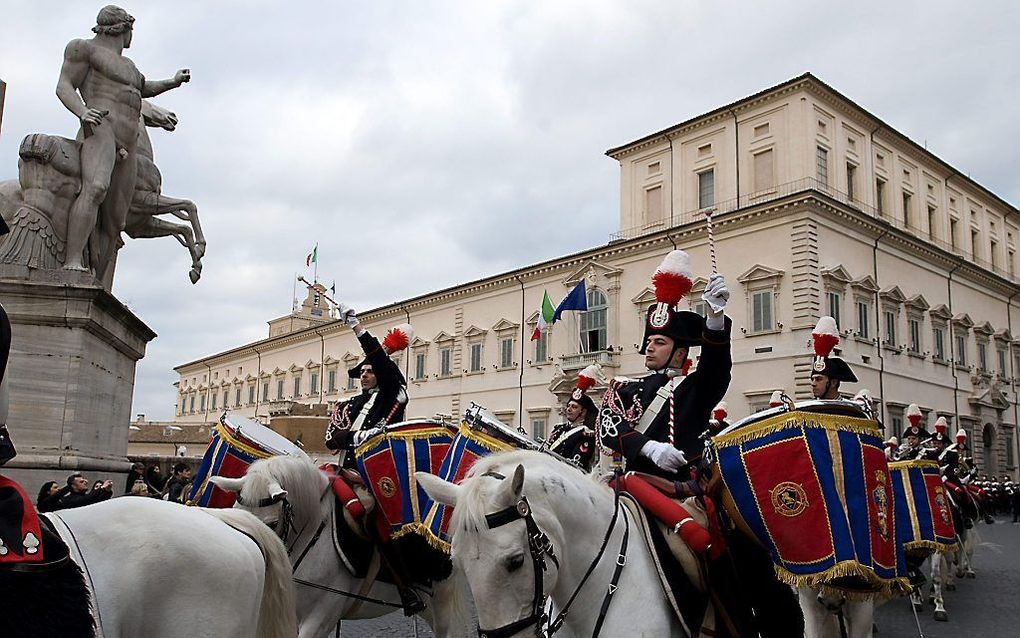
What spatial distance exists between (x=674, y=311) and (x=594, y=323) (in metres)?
34.9

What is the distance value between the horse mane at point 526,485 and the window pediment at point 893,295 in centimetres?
3328

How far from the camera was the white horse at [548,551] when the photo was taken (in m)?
3.23

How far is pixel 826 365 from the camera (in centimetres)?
596

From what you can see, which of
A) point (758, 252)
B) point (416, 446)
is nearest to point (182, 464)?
point (416, 446)

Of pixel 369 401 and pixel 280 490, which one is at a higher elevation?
pixel 369 401

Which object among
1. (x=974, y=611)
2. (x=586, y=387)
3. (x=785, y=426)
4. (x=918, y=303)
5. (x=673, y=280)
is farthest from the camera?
(x=918, y=303)

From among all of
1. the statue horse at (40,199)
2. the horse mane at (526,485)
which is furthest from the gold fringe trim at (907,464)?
the statue horse at (40,199)

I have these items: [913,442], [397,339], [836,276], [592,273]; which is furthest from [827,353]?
[592,273]

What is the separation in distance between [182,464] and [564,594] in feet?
40.6

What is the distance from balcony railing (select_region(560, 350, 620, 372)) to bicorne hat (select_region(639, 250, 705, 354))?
32852 mm

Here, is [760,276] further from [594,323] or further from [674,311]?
[674,311]

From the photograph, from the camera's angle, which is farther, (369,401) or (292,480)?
(369,401)

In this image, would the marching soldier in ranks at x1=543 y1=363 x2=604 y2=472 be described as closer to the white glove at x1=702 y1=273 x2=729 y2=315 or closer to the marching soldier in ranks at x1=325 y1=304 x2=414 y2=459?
the marching soldier in ranks at x1=325 y1=304 x2=414 y2=459

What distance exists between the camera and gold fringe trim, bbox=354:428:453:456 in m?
6.13
